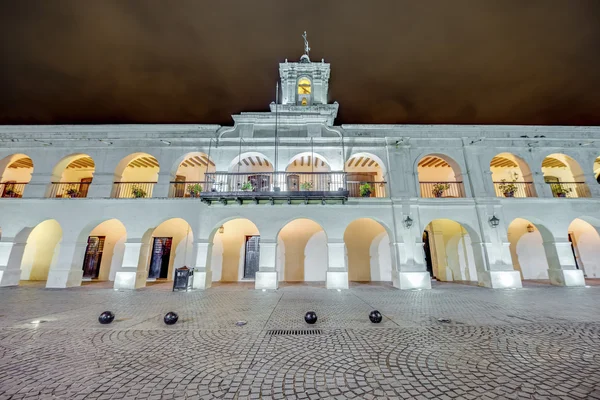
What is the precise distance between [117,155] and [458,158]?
20459 mm

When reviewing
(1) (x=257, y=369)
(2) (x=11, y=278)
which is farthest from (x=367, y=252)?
(2) (x=11, y=278)

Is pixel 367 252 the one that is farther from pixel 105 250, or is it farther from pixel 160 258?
pixel 105 250

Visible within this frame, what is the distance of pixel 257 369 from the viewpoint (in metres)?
3.79

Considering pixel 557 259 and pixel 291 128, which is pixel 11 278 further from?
pixel 557 259

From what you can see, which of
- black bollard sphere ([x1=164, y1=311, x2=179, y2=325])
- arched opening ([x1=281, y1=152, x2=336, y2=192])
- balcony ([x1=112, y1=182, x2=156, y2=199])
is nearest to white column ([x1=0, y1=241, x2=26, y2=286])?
balcony ([x1=112, y1=182, x2=156, y2=199])

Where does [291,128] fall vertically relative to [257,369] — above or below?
above

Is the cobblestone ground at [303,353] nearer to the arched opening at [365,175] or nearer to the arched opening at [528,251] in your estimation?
the arched opening at [365,175]

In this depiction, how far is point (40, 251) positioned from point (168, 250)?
867 cm

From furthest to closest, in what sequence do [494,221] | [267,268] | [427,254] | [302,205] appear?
[427,254] → [302,205] → [494,221] → [267,268]

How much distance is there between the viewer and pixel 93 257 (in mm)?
16656

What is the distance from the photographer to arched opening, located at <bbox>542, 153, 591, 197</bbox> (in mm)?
14469

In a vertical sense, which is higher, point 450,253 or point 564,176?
point 564,176

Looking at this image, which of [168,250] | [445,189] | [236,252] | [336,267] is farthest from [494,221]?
[168,250]

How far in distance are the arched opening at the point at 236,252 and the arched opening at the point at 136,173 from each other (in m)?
5.50
